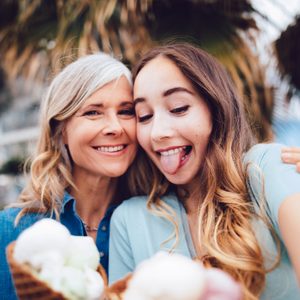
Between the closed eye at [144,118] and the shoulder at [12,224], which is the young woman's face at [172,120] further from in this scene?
the shoulder at [12,224]

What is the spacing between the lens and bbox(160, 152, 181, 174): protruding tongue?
1.49m

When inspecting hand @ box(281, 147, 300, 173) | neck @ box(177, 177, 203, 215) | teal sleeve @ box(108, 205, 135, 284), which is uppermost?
hand @ box(281, 147, 300, 173)

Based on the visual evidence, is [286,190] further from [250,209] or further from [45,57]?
[45,57]

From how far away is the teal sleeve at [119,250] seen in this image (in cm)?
152

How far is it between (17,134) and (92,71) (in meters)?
6.04

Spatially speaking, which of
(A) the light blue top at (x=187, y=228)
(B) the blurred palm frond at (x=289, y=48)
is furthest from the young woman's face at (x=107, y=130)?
(B) the blurred palm frond at (x=289, y=48)

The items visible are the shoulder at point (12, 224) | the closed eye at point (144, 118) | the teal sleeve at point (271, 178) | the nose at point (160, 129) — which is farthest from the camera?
the shoulder at point (12, 224)

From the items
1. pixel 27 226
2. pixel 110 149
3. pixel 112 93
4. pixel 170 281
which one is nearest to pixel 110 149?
pixel 110 149

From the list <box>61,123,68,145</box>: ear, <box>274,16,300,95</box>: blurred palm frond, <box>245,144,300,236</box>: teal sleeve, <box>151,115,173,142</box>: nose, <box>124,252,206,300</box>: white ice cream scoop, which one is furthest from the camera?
<box>274,16,300,95</box>: blurred palm frond

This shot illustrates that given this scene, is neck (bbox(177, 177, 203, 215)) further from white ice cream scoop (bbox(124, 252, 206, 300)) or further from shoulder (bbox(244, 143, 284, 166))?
white ice cream scoop (bbox(124, 252, 206, 300))

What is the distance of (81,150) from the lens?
1777 millimetres

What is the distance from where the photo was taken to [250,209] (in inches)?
55.6

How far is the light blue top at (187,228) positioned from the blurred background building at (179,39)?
1.61 m

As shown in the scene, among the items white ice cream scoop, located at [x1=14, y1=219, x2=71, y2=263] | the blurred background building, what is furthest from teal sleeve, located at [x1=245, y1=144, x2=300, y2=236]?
the blurred background building
